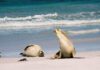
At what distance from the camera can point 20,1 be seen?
1613 inches

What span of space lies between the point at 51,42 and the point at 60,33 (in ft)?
9.09

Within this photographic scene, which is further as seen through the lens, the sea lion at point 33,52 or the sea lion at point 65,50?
the sea lion at point 33,52

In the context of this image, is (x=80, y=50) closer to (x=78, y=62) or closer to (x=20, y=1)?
(x=78, y=62)

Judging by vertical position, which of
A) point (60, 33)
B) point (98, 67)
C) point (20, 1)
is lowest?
point (98, 67)

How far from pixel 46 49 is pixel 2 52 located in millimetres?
1061

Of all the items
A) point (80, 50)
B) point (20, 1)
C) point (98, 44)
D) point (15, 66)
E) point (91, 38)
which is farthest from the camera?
point (20, 1)

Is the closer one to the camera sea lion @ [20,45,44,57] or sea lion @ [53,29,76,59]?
sea lion @ [53,29,76,59]

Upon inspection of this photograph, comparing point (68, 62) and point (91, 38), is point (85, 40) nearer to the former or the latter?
point (91, 38)

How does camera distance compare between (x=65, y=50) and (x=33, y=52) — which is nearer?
(x=65, y=50)

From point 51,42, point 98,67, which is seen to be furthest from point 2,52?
point 98,67

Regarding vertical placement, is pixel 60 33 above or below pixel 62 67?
above

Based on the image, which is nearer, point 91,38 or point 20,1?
point 91,38

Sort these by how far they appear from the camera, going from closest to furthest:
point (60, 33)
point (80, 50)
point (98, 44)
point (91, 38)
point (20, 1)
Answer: point (60, 33) → point (80, 50) → point (98, 44) → point (91, 38) → point (20, 1)

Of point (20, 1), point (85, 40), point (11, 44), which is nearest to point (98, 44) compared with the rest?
point (85, 40)
